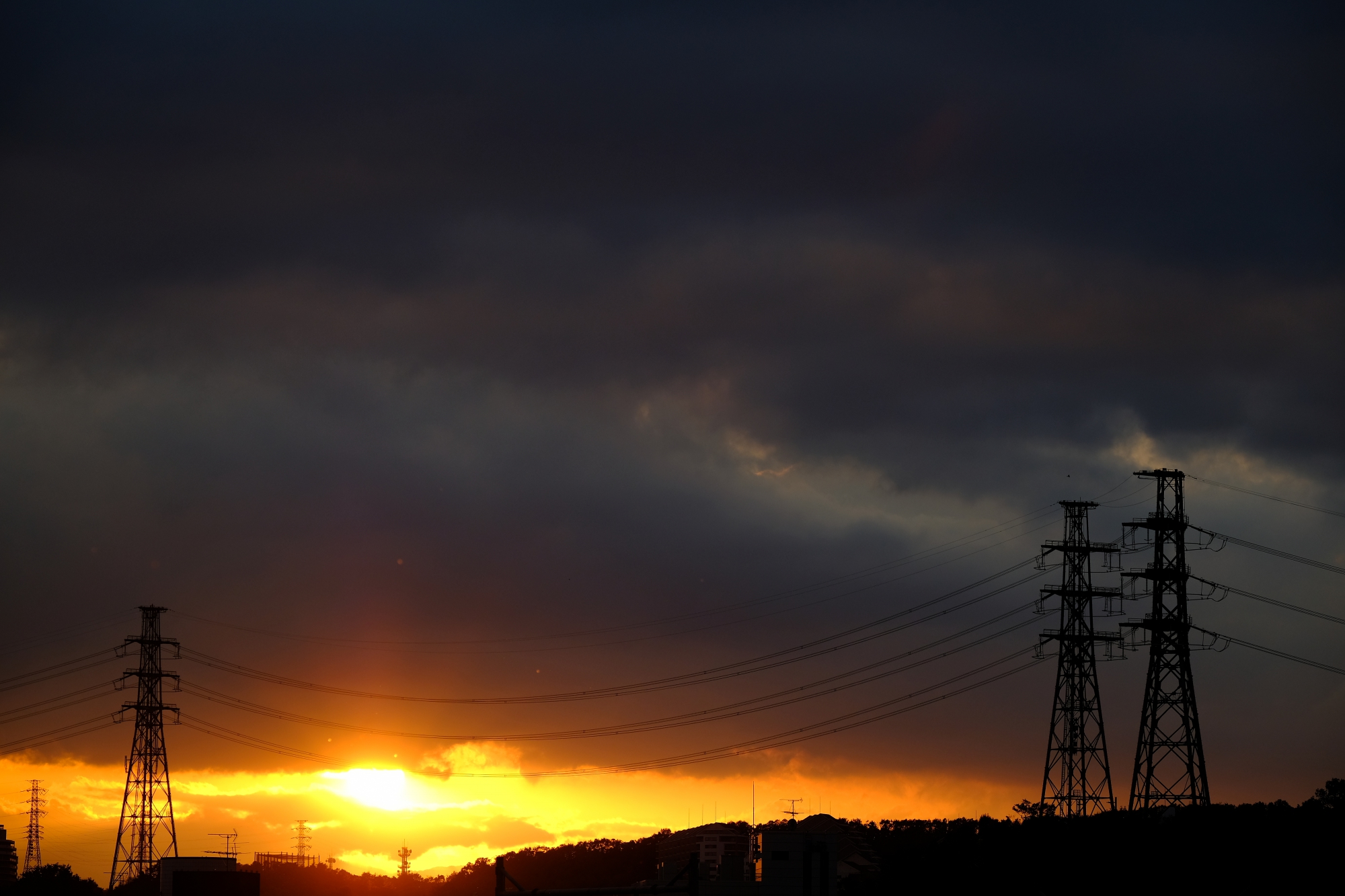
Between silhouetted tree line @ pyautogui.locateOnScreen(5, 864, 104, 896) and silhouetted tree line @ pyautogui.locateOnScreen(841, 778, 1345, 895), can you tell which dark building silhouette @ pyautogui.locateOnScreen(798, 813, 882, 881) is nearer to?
silhouetted tree line @ pyautogui.locateOnScreen(841, 778, 1345, 895)

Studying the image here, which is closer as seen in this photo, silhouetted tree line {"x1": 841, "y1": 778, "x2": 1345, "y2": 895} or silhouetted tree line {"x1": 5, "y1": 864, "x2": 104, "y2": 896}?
silhouetted tree line {"x1": 841, "y1": 778, "x2": 1345, "y2": 895}

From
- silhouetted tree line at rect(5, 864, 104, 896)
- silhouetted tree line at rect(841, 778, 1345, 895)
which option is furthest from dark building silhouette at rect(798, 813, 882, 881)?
silhouetted tree line at rect(5, 864, 104, 896)

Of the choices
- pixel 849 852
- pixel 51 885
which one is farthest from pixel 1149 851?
pixel 51 885

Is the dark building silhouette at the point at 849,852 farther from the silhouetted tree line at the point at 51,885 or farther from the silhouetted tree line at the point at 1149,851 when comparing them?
the silhouetted tree line at the point at 51,885

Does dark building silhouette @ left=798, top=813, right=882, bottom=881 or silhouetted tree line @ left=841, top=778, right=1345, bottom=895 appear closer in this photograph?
silhouetted tree line @ left=841, top=778, right=1345, bottom=895

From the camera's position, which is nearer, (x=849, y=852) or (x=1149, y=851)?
(x=1149, y=851)

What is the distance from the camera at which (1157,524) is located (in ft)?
383

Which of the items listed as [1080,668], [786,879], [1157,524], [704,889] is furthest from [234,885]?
[1157,524]

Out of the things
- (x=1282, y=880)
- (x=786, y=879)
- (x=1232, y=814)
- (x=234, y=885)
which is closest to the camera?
(x=1282, y=880)

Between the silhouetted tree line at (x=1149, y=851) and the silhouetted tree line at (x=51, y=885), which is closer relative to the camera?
the silhouetted tree line at (x=1149, y=851)

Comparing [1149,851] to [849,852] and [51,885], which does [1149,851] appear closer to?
[849,852]

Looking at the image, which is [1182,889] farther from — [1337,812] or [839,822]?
[839,822]

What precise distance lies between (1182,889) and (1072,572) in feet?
90.6

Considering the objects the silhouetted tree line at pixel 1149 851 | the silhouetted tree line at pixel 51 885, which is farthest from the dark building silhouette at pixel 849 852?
the silhouetted tree line at pixel 51 885
